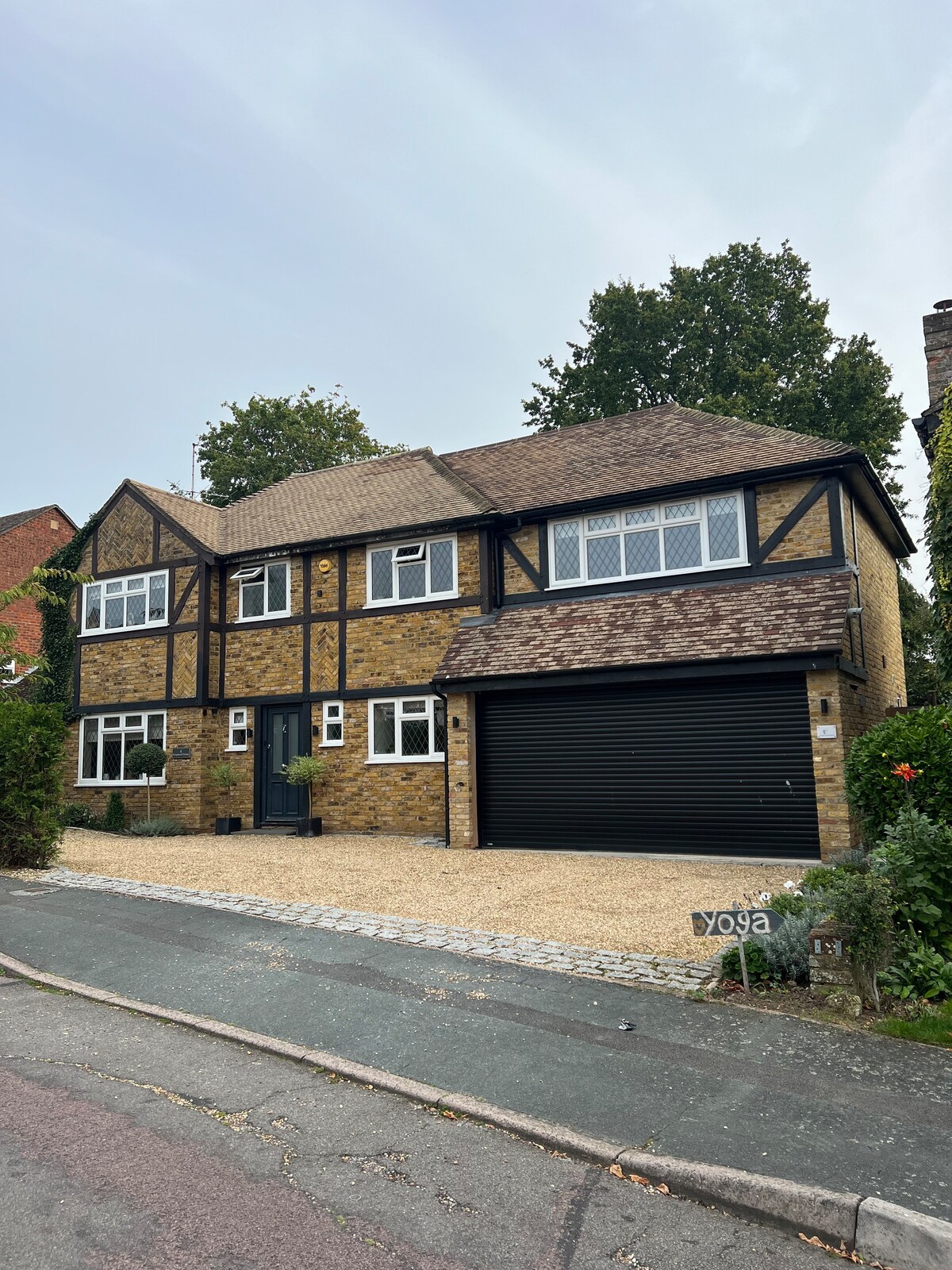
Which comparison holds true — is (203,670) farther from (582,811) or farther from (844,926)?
(844,926)

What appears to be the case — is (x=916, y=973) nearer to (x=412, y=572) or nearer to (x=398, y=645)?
(x=398, y=645)

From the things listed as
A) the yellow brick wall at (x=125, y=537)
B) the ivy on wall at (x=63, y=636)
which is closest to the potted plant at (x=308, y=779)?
the yellow brick wall at (x=125, y=537)

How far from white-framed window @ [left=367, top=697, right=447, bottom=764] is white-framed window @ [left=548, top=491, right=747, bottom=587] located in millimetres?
3486

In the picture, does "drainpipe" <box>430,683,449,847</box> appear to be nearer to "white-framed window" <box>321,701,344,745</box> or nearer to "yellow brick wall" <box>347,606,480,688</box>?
"yellow brick wall" <box>347,606,480,688</box>

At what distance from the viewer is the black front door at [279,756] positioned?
18.2 m

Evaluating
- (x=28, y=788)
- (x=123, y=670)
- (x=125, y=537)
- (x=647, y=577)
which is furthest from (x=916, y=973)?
(x=125, y=537)

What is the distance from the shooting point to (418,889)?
10555 mm

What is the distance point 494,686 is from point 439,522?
3923 mm

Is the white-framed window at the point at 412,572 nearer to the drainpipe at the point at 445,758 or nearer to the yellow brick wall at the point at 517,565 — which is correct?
the yellow brick wall at the point at 517,565

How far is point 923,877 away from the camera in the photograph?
20.4 ft

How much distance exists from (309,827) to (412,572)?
5.49m

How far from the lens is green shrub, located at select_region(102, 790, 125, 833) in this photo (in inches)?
742

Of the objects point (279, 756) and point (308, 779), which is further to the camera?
point (279, 756)

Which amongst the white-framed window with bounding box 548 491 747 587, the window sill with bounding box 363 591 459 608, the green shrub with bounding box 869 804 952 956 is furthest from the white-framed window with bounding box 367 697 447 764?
the green shrub with bounding box 869 804 952 956
